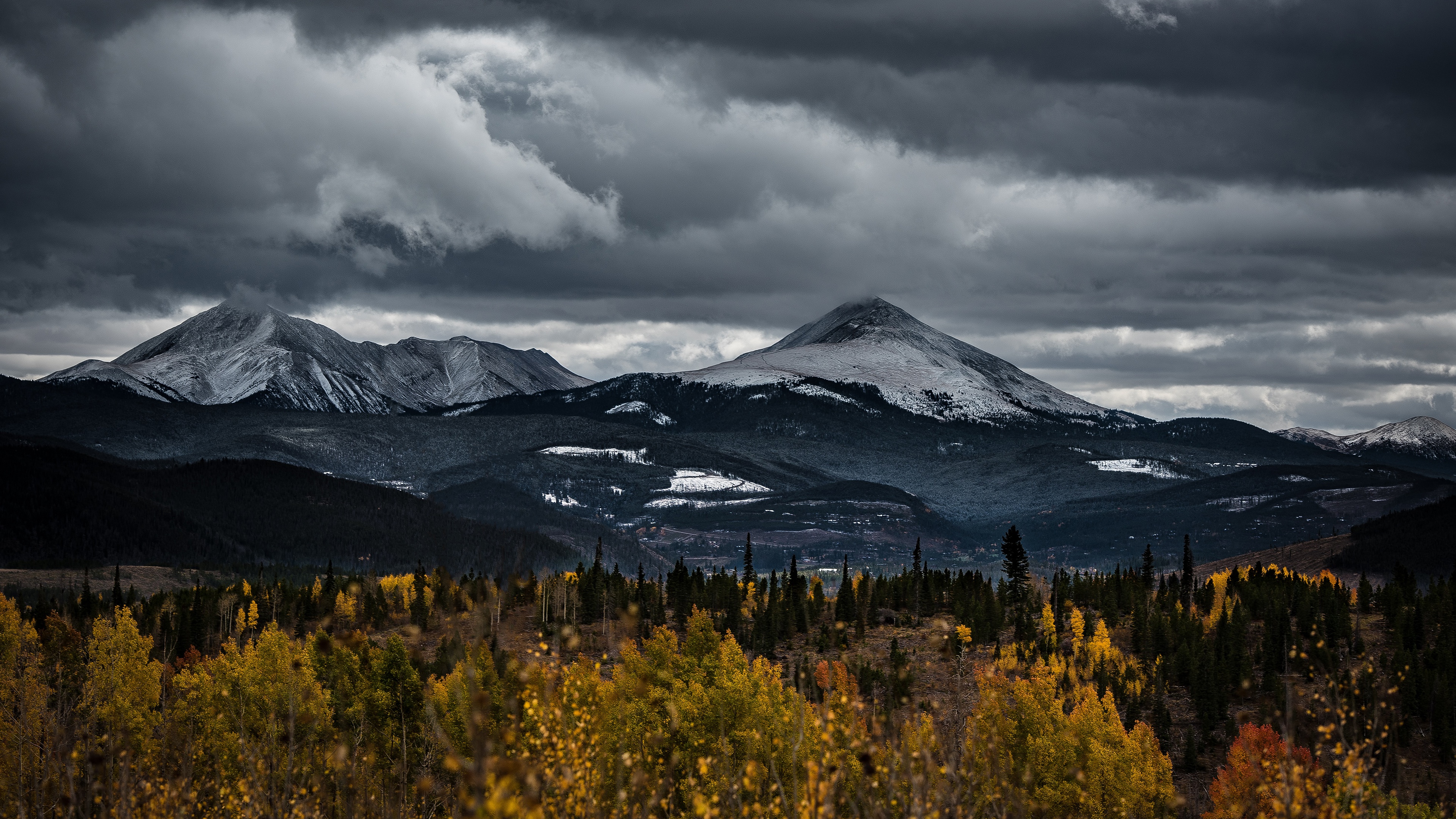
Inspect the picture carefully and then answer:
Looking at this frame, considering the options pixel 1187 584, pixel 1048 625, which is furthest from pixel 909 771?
pixel 1187 584

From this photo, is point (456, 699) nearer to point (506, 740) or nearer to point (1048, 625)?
point (506, 740)

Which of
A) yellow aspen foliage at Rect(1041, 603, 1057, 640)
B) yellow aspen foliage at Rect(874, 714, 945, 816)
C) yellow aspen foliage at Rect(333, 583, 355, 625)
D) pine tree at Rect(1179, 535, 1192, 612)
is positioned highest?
yellow aspen foliage at Rect(874, 714, 945, 816)

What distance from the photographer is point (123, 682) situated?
9650 centimetres

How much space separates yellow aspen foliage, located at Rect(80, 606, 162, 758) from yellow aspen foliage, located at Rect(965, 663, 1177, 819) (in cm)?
5575

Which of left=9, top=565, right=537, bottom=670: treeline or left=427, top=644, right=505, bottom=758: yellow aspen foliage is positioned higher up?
left=427, top=644, right=505, bottom=758: yellow aspen foliage

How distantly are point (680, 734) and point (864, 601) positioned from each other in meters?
112

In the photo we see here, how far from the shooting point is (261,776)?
33500mm

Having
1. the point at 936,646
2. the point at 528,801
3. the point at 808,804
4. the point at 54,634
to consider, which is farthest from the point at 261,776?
the point at 936,646

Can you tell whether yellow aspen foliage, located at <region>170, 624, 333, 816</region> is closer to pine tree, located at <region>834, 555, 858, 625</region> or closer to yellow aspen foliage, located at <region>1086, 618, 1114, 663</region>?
pine tree, located at <region>834, 555, 858, 625</region>

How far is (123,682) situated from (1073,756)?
74456mm

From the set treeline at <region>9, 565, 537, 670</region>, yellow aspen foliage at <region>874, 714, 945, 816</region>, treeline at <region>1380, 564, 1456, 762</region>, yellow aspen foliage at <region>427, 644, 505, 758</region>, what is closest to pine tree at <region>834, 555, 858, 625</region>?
treeline at <region>9, 565, 537, 670</region>

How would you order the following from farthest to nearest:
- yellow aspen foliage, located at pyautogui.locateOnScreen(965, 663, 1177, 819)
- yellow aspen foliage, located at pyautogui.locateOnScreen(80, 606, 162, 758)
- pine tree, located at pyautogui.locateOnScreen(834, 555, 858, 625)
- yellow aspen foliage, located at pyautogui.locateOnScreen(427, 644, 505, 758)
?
pine tree, located at pyautogui.locateOnScreen(834, 555, 858, 625) → yellow aspen foliage, located at pyautogui.locateOnScreen(80, 606, 162, 758) → yellow aspen foliage, located at pyautogui.locateOnScreen(965, 663, 1177, 819) → yellow aspen foliage, located at pyautogui.locateOnScreen(427, 644, 505, 758)

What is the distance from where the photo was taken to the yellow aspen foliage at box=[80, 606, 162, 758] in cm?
8088

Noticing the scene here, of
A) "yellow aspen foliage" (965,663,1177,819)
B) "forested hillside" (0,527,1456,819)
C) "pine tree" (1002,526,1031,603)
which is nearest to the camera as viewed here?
"forested hillside" (0,527,1456,819)
